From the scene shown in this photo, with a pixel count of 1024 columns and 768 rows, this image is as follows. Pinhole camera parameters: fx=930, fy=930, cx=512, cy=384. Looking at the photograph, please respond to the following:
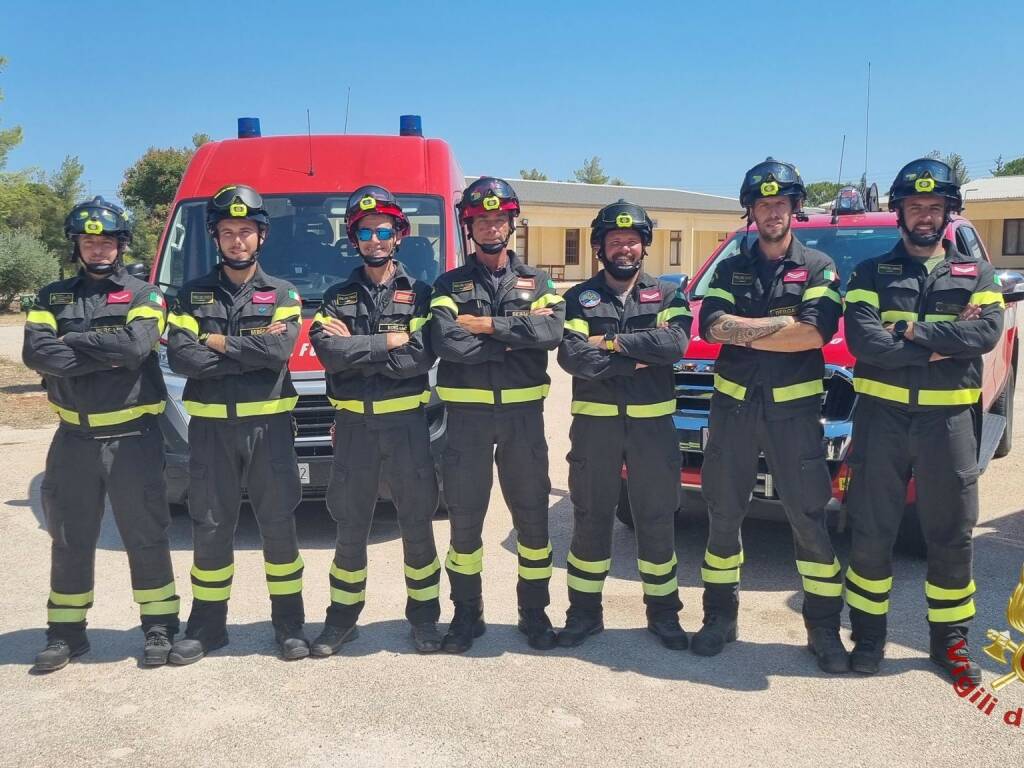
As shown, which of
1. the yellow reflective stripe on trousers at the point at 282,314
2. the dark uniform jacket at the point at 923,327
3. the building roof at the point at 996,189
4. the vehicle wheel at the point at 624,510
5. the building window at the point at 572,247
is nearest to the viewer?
the dark uniform jacket at the point at 923,327

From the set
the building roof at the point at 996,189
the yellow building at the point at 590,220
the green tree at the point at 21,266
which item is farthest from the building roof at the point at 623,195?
the green tree at the point at 21,266

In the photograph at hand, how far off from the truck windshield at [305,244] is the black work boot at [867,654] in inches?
145

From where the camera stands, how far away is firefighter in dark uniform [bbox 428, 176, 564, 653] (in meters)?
4.57

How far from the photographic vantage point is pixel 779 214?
4.53 meters

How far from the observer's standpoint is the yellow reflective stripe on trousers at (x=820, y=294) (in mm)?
4408

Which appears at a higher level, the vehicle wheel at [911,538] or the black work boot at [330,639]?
the vehicle wheel at [911,538]

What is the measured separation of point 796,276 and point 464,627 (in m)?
2.38

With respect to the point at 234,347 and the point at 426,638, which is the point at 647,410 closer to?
the point at 426,638

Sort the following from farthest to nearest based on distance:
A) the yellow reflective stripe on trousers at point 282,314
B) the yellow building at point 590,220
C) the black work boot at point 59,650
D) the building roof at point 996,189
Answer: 1. the building roof at point 996,189
2. the yellow building at point 590,220
3. the yellow reflective stripe on trousers at point 282,314
4. the black work boot at point 59,650

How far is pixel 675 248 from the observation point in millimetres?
42125

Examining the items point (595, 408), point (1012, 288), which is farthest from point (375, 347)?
point (1012, 288)

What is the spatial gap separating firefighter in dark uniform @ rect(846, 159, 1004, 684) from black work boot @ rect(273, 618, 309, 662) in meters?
2.60

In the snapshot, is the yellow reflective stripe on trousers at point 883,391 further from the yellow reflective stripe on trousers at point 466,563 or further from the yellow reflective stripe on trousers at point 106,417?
the yellow reflective stripe on trousers at point 106,417

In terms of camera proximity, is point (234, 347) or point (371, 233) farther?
point (371, 233)
